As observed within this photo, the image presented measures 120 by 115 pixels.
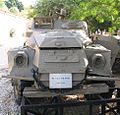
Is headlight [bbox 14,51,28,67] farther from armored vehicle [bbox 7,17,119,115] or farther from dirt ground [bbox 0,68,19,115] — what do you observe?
Result: dirt ground [bbox 0,68,19,115]

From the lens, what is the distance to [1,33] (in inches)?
1233

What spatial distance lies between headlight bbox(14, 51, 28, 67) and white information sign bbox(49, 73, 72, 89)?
2.06 feet

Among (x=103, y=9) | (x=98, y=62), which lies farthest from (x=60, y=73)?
(x=103, y=9)

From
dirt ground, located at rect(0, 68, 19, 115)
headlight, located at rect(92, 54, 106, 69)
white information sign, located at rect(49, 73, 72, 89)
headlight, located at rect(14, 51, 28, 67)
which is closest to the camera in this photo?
white information sign, located at rect(49, 73, 72, 89)

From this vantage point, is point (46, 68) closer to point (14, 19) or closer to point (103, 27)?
point (103, 27)

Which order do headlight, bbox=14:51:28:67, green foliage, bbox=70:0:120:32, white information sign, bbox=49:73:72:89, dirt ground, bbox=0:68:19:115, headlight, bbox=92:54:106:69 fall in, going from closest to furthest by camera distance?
white information sign, bbox=49:73:72:89 < headlight, bbox=14:51:28:67 < headlight, bbox=92:54:106:69 < dirt ground, bbox=0:68:19:115 < green foliage, bbox=70:0:120:32

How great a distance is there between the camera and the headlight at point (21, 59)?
21.1 feet

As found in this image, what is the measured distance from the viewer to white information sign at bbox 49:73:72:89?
6051 mm

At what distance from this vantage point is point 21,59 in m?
6.47

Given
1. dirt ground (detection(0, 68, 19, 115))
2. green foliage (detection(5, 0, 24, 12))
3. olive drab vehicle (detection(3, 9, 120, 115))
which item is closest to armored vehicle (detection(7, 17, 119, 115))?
olive drab vehicle (detection(3, 9, 120, 115))

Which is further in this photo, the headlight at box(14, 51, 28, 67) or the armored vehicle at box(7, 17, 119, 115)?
the headlight at box(14, 51, 28, 67)

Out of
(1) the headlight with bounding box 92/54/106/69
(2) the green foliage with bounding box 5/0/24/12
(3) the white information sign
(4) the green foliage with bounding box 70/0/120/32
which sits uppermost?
(4) the green foliage with bounding box 70/0/120/32

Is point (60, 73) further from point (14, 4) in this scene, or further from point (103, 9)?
point (14, 4)

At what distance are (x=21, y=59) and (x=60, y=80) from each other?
863 mm
